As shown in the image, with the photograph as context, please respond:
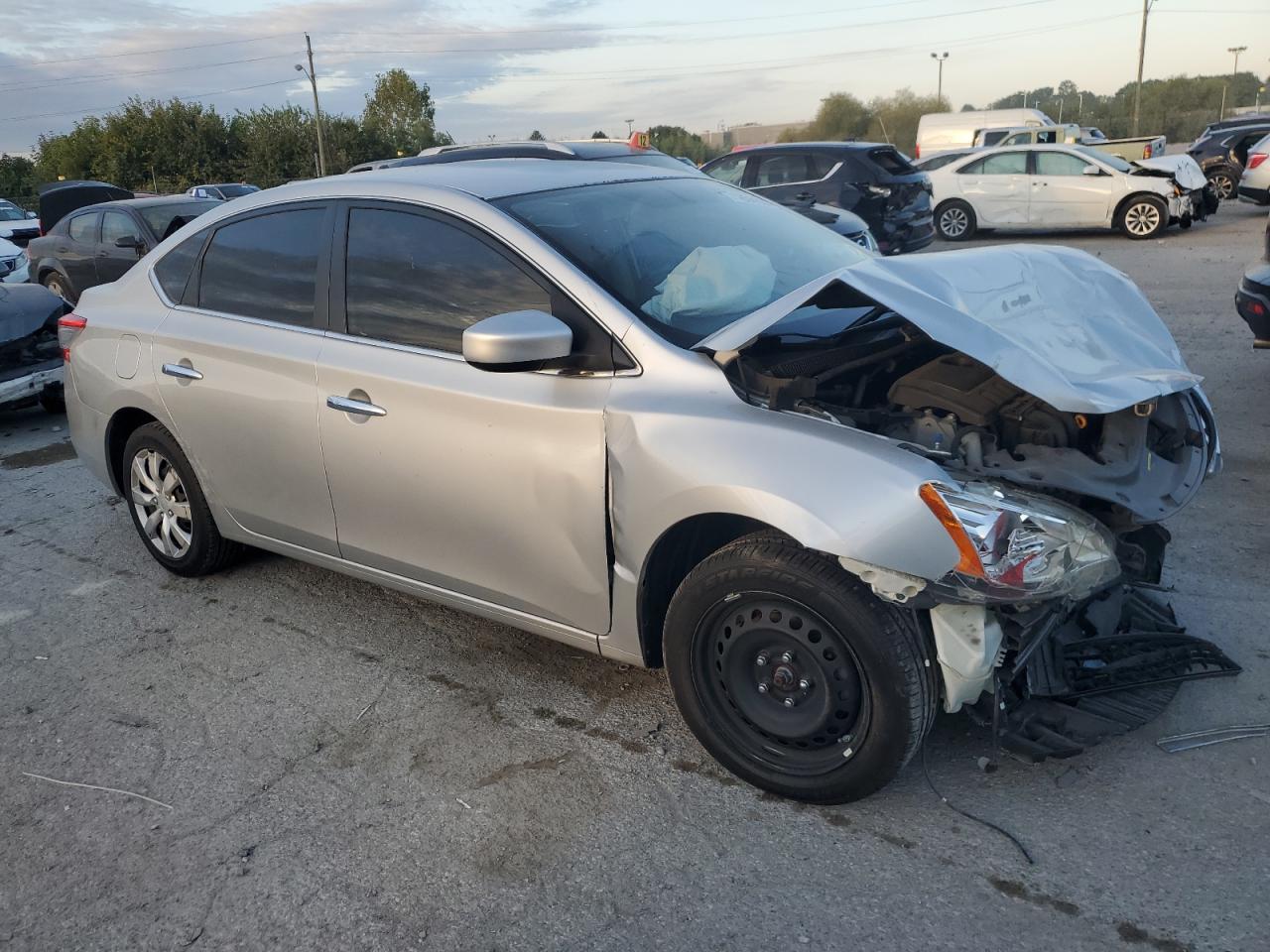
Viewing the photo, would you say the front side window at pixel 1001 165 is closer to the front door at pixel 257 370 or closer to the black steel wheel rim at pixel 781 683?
the front door at pixel 257 370

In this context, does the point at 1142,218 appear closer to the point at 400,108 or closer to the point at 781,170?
the point at 781,170

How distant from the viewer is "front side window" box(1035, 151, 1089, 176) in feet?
54.9

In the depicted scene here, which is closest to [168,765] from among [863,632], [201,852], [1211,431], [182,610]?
[201,852]

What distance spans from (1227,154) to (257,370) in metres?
22.3

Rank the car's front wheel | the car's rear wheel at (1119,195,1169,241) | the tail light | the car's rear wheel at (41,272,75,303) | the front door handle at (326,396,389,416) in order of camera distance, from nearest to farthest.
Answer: the car's front wheel, the front door handle at (326,396,389,416), the tail light, the car's rear wheel at (41,272,75,303), the car's rear wheel at (1119,195,1169,241)

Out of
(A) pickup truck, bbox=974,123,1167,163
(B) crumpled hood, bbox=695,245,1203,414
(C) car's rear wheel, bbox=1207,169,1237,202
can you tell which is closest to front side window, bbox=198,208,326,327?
(B) crumpled hood, bbox=695,245,1203,414

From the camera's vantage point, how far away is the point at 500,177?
394cm

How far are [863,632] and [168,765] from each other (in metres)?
2.26

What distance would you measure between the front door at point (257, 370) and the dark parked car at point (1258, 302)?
5.25 meters

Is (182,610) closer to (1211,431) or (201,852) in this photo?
(201,852)

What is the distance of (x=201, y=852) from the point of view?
300cm

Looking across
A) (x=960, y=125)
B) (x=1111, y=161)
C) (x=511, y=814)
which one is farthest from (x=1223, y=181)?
(x=511, y=814)

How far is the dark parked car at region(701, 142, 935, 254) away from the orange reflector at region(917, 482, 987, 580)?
1088cm

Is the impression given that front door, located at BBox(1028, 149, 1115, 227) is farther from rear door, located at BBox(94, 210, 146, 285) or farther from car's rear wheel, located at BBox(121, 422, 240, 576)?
car's rear wheel, located at BBox(121, 422, 240, 576)
